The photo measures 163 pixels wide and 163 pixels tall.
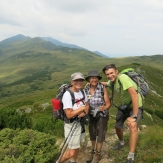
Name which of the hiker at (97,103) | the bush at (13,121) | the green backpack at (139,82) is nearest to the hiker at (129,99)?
the green backpack at (139,82)

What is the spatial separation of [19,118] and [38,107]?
2802 cm

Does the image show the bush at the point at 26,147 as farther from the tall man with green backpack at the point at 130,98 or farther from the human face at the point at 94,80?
the human face at the point at 94,80

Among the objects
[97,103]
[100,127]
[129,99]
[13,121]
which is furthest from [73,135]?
[13,121]

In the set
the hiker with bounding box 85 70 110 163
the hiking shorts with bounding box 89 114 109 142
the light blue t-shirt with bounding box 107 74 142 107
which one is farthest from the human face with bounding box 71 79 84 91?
the hiking shorts with bounding box 89 114 109 142

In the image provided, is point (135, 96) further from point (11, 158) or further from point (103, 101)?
point (11, 158)

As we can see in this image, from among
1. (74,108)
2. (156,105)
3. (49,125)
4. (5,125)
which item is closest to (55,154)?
(74,108)

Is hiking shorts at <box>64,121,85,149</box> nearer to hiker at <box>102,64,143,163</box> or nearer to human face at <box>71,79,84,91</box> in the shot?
human face at <box>71,79,84,91</box>

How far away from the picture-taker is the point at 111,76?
7.23 m

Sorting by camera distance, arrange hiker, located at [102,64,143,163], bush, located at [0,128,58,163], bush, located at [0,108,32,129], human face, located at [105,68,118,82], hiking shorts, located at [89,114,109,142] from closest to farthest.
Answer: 1. hiker, located at [102,64,143,163]
2. human face, located at [105,68,118,82]
3. bush, located at [0,128,58,163]
4. hiking shorts, located at [89,114,109,142]
5. bush, located at [0,108,32,129]

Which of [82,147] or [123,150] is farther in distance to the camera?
[82,147]

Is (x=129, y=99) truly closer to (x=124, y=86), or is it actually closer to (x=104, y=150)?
(x=124, y=86)

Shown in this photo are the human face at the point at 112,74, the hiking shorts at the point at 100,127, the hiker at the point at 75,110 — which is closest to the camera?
the hiker at the point at 75,110

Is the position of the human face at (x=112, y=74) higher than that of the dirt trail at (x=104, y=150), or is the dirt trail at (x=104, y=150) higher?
the human face at (x=112, y=74)

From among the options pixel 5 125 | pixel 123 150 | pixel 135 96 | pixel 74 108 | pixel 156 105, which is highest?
pixel 135 96
